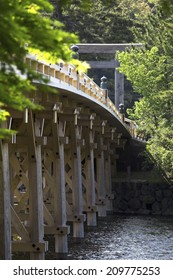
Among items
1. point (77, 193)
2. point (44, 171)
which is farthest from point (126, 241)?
point (44, 171)

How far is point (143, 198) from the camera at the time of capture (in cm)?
4141

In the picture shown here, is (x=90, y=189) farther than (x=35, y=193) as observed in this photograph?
Yes

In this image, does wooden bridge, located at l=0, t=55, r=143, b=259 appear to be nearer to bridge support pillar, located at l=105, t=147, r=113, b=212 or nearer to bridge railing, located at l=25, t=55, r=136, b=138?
bridge railing, located at l=25, t=55, r=136, b=138

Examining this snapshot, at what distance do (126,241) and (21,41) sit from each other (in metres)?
21.0

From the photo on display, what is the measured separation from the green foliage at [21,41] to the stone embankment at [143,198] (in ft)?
112

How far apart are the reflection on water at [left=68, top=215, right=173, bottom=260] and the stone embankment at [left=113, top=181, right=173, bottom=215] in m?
4.34

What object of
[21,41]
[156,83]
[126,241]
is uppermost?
[156,83]

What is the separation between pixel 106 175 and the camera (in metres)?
40.2

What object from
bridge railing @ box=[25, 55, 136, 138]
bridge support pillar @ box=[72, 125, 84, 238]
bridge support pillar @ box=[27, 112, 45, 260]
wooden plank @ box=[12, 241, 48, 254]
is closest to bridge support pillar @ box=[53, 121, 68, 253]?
bridge railing @ box=[25, 55, 136, 138]

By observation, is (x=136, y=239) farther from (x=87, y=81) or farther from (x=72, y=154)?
(x=87, y=81)

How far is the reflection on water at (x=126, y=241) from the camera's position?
2269 cm

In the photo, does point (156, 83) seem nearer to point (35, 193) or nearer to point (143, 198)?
point (143, 198)

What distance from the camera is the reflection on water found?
22688mm

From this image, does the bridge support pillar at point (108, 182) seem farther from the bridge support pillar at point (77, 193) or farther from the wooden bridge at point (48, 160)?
the bridge support pillar at point (77, 193)
